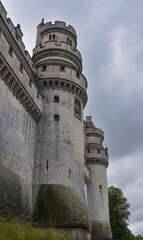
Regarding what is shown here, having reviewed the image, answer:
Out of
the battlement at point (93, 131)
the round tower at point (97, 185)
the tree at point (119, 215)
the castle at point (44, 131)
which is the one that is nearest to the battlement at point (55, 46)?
the castle at point (44, 131)

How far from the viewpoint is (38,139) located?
2369cm

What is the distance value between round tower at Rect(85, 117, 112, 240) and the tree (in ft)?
25.9

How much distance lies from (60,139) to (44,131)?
155cm

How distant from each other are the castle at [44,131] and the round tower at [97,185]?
30.4 ft

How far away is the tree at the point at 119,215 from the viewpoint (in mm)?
41375

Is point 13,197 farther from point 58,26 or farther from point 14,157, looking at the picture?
point 58,26

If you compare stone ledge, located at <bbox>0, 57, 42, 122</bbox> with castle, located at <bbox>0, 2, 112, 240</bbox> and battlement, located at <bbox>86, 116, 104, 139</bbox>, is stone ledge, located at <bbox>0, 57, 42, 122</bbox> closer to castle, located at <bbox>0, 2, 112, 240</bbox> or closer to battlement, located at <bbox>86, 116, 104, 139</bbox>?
castle, located at <bbox>0, 2, 112, 240</bbox>

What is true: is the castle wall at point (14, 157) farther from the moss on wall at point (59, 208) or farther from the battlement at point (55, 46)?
the battlement at point (55, 46)

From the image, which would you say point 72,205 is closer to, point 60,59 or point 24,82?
point 24,82

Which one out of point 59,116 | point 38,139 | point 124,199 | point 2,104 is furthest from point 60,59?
point 124,199

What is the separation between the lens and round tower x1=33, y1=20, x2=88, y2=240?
20422 millimetres

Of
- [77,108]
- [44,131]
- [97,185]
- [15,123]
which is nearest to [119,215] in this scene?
[97,185]

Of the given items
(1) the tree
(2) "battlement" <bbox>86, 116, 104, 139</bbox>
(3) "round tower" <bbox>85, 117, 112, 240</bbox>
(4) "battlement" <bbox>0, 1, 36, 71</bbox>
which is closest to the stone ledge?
(4) "battlement" <bbox>0, 1, 36, 71</bbox>

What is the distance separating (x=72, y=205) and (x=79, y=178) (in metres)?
2.91
